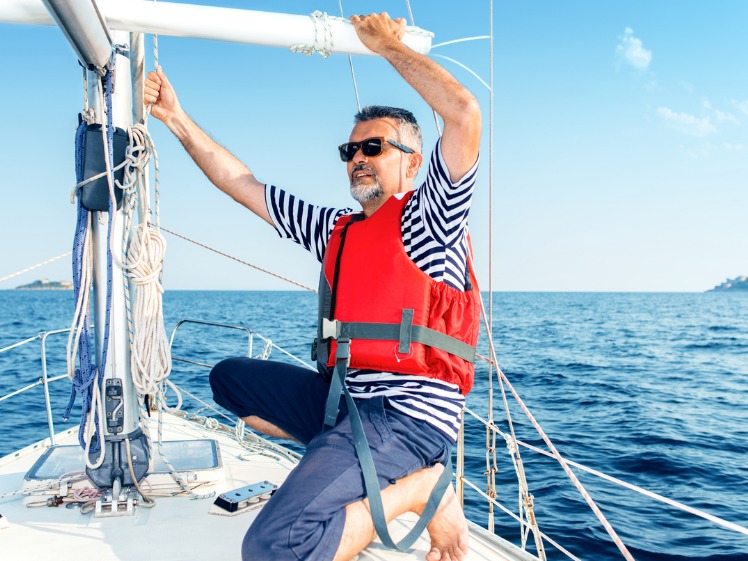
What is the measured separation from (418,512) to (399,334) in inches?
23.5

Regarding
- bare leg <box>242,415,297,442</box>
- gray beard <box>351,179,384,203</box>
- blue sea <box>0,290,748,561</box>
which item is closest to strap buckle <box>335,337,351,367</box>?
gray beard <box>351,179,384,203</box>

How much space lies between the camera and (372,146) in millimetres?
2344

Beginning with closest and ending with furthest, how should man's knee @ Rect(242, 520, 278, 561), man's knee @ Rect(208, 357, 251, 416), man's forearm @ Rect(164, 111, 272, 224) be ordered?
man's knee @ Rect(242, 520, 278, 561), man's knee @ Rect(208, 357, 251, 416), man's forearm @ Rect(164, 111, 272, 224)

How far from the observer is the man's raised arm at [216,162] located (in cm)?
273

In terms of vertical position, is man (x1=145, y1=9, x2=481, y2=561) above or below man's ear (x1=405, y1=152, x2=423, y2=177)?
below

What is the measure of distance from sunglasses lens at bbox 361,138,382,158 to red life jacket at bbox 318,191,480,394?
0.60 ft

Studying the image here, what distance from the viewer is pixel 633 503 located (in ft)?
17.8

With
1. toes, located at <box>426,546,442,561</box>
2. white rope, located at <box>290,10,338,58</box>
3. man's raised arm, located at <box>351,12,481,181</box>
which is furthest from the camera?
white rope, located at <box>290,10,338,58</box>

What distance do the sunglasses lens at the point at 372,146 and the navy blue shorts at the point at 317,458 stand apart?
0.87m

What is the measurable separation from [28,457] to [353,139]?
2.40 metres

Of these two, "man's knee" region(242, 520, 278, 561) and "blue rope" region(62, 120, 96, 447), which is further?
"blue rope" region(62, 120, 96, 447)

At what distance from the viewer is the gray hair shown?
2414 mm

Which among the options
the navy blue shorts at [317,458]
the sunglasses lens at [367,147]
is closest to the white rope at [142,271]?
the navy blue shorts at [317,458]

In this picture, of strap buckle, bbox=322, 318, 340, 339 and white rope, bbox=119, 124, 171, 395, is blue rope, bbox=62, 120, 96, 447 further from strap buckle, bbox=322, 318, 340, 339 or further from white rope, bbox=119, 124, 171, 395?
strap buckle, bbox=322, 318, 340, 339
